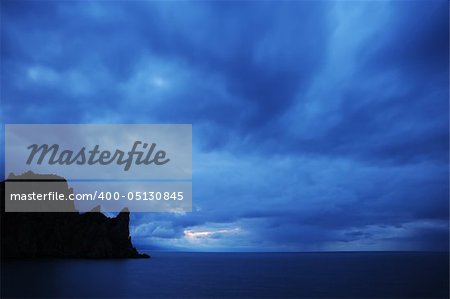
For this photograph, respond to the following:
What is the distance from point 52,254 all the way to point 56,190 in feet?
105

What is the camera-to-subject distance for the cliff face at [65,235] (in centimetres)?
14262

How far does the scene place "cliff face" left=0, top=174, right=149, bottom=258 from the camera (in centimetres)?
Result: 14262

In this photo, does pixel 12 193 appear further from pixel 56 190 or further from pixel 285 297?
pixel 285 297

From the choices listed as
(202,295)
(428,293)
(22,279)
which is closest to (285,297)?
(202,295)

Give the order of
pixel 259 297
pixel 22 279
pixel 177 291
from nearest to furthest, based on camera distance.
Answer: pixel 259 297 < pixel 177 291 < pixel 22 279

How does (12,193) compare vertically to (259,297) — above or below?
above

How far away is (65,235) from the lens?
530 ft

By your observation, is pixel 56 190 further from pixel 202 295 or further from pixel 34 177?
pixel 202 295

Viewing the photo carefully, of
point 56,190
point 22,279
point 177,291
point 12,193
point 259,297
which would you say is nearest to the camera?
point 259,297

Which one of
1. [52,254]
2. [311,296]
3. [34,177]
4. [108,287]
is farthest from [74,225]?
[311,296]

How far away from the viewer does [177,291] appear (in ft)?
204

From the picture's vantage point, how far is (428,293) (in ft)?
194

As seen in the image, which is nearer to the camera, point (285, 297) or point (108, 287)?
point (285, 297)

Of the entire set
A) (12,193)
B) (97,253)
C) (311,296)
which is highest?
(12,193)
